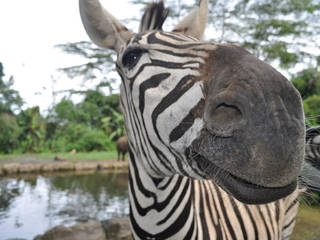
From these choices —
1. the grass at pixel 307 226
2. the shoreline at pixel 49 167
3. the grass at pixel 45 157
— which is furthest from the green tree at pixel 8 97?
the grass at pixel 307 226

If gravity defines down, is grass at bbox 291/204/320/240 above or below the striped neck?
below

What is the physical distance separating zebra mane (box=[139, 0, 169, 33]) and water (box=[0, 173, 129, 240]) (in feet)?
17.9

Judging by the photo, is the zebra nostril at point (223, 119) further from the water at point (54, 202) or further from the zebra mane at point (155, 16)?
the water at point (54, 202)

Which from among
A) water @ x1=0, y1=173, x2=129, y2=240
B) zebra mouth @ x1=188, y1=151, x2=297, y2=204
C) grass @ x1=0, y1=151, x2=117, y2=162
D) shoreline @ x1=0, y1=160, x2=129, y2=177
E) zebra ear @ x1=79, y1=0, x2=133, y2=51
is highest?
zebra ear @ x1=79, y1=0, x2=133, y2=51

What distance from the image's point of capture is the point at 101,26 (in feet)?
5.07

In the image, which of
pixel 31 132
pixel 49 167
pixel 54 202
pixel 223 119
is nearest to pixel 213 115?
pixel 223 119

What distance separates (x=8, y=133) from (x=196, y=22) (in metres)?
21.7

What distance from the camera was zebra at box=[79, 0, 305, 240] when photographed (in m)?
0.74

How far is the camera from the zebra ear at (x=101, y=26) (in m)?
1.45

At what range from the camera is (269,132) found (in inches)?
28.6

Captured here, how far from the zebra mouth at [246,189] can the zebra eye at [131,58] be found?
694mm

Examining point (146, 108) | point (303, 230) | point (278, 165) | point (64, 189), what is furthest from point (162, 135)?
point (64, 189)

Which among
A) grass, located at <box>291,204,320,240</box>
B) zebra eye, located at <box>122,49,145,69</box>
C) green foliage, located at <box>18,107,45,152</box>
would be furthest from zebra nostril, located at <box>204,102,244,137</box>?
green foliage, located at <box>18,107,45,152</box>

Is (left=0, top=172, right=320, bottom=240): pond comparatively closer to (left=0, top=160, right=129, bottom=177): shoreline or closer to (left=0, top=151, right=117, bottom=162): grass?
(left=0, top=160, right=129, bottom=177): shoreline
